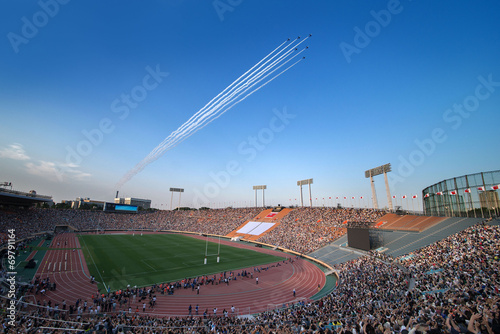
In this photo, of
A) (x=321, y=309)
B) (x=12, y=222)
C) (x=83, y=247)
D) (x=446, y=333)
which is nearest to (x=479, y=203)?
(x=321, y=309)

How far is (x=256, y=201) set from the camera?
9762cm

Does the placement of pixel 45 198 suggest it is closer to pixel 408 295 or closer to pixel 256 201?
pixel 256 201

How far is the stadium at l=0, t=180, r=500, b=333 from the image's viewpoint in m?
13.1

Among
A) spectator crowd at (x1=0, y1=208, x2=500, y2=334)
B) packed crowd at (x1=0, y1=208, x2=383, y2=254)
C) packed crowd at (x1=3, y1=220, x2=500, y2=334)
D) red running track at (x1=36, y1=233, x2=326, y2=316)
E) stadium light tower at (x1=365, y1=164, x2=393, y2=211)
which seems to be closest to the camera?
packed crowd at (x1=3, y1=220, x2=500, y2=334)

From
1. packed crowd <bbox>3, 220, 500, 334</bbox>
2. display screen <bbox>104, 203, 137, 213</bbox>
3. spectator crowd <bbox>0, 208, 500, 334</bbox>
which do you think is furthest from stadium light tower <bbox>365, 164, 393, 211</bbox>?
display screen <bbox>104, 203, 137, 213</bbox>

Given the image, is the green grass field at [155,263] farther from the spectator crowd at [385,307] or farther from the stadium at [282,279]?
the spectator crowd at [385,307]

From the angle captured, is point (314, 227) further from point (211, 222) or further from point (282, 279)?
point (211, 222)

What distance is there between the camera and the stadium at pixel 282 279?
13141mm

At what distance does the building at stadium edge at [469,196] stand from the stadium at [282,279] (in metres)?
1.61

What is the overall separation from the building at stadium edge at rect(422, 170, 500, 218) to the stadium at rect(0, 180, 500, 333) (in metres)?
1.61

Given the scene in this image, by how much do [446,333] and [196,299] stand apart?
21419mm

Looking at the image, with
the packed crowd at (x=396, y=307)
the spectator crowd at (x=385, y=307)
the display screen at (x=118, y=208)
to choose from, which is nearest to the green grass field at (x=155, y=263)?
the spectator crowd at (x=385, y=307)

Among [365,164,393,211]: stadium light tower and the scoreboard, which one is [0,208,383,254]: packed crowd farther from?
[365,164,393,211]: stadium light tower

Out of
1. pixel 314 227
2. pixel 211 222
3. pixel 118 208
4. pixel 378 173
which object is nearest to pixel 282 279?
pixel 314 227
